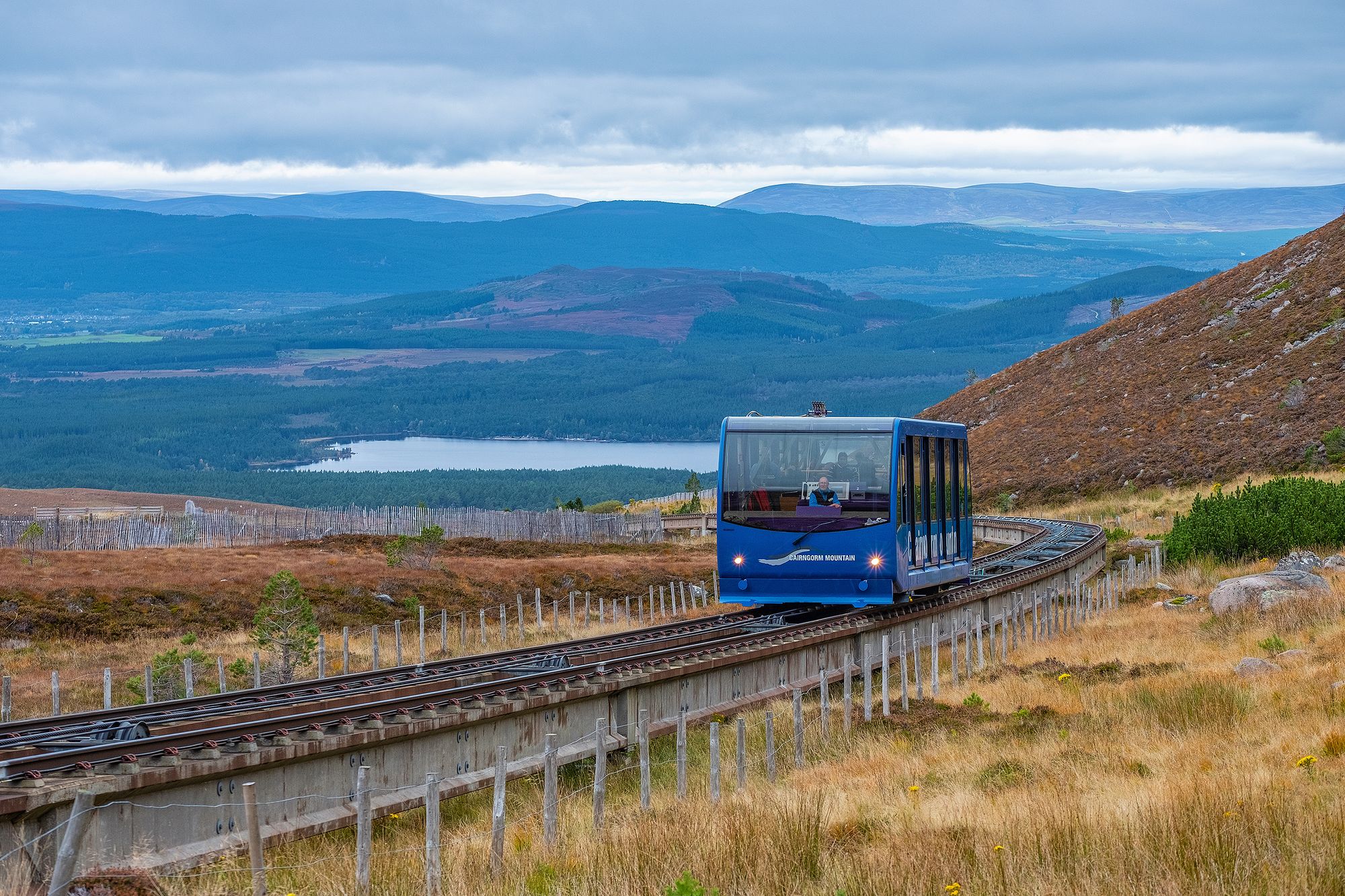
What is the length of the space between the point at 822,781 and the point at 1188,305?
302 ft

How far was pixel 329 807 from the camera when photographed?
48.1 ft

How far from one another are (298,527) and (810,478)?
133ft

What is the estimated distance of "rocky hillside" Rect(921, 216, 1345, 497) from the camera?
74500 millimetres

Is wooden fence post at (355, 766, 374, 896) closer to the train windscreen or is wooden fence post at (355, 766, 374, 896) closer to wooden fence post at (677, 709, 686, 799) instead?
wooden fence post at (677, 709, 686, 799)

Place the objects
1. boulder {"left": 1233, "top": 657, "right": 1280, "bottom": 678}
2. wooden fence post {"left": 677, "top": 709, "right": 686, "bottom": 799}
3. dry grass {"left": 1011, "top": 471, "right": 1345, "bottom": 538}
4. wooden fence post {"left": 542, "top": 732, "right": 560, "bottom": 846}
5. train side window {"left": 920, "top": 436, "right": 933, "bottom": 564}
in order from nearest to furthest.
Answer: wooden fence post {"left": 542, "top": 732, "right": 560, "bottom": 846} < wooden fence post {"left": 677, "top": 709, "right": 686, "bottom": 799} < boulder {"left": 1233, "top": 657, "right": 1280, "bottom": 678} < train side window {"left": 920, "top": 436, "right": 933, "bottom": 564} < dry grass {"left": 1011, "top": 471, "right": 1345, "bottom": 538}

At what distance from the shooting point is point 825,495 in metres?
25.6

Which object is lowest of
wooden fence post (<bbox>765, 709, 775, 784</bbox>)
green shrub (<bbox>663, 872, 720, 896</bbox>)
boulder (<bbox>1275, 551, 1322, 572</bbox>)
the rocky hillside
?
wooden fence post (<bbox>765, 709, 775, 784</bbox>)

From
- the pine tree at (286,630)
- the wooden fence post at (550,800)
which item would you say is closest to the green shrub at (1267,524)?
the pine tree at (286,630)

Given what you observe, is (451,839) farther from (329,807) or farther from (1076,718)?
(1076,718)

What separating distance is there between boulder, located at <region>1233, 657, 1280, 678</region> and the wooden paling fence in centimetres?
3660

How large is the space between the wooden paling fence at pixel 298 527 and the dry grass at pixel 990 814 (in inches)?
1447

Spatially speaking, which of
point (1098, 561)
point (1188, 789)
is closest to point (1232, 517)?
point (1098, 561)

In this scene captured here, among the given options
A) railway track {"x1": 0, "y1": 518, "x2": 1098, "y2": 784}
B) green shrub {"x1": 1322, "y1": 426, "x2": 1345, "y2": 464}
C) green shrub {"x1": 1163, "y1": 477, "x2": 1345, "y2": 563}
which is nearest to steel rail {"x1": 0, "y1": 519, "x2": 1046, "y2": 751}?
railway track {"x1": 0, "y1": 518, "x2": 1098, "y2": 784}

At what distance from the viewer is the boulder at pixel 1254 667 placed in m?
19.8
